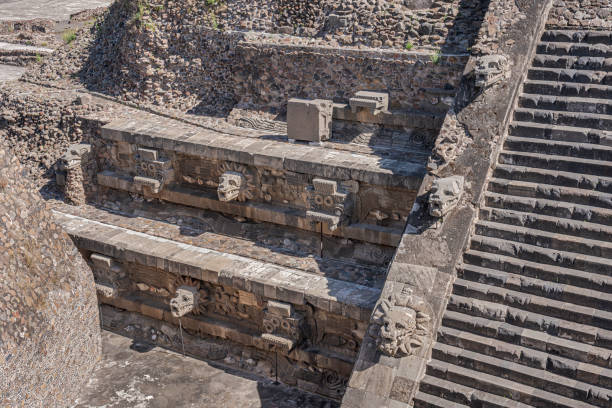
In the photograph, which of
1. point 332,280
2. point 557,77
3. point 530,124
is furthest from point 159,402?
point 557,77

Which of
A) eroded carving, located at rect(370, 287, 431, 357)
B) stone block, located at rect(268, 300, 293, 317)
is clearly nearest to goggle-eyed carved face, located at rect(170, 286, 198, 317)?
stone block, located at rect(268, 300, 293, 317)

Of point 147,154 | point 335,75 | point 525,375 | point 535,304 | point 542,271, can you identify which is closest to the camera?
point 525,375

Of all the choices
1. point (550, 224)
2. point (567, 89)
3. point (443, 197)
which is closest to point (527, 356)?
point (550, 224)

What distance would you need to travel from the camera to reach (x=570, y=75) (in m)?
10.4

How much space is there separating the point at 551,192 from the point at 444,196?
1.64m

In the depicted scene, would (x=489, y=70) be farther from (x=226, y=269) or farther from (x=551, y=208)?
(x=226, y=269)

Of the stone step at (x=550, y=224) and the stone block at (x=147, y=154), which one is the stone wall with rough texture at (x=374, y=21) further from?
the stone step at (x=550, y=224)

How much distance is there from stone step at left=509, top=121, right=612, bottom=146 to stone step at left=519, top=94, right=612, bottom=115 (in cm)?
36

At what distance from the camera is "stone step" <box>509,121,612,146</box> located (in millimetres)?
9633

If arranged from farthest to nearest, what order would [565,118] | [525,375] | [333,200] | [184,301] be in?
[184,301] < [333,200] < [565,118] < [525,375]

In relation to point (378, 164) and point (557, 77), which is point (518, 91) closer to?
point (557, 77)

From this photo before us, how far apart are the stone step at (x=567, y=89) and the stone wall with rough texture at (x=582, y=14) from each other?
1416mm

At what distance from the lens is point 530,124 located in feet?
33.4

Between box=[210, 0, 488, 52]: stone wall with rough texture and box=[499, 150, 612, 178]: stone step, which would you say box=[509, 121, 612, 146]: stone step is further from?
box=[210, 0, 488, 52]: stone wall with rough texture
